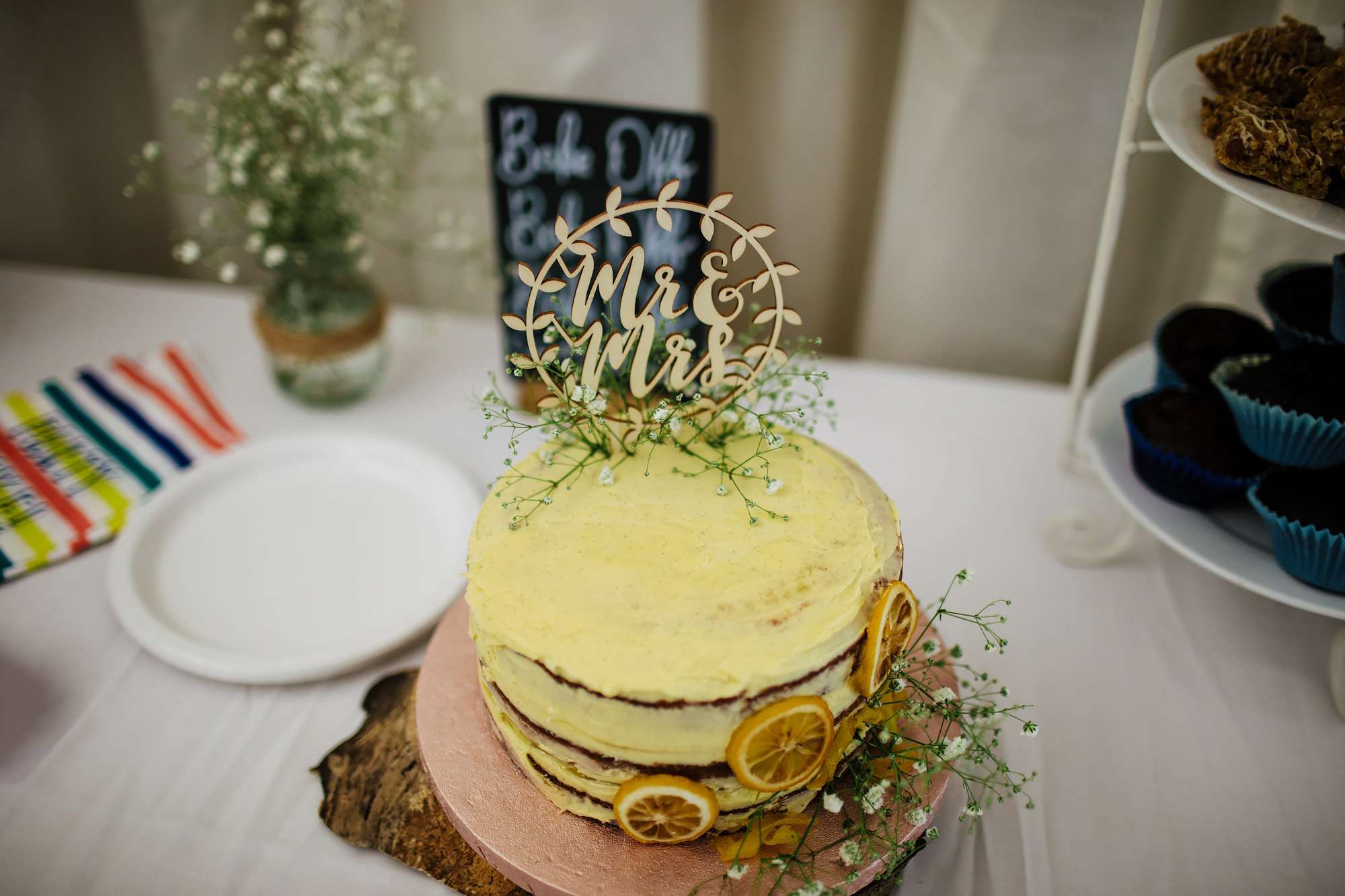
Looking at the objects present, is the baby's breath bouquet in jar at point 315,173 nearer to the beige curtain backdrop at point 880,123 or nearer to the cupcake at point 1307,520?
the beige curtain backdrop at point 880,123

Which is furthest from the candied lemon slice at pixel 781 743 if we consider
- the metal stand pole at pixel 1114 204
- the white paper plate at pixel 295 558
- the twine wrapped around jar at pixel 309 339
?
the twine wrapped around jar at pixel 309 339

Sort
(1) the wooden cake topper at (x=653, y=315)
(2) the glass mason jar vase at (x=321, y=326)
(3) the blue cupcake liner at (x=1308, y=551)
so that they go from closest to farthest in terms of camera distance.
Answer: (1) the wooden cake topper at (x=653, y=315)
(3) the blue cupcake liner at (x=1308, y=551)
(2) the glass mason jar vase at (x=321, y=326)

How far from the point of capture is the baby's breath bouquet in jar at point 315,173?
1449mm

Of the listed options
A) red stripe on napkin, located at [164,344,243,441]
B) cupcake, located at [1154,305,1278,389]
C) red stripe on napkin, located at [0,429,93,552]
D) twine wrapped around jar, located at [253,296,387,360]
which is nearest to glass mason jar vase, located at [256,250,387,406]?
twine wrapped around jar, located at [253,296,387,360]

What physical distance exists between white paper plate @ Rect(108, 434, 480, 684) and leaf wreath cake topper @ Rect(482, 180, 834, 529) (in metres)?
0.33

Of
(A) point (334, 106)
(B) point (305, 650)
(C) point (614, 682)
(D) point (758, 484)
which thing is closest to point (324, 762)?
(B) point (305, 650)

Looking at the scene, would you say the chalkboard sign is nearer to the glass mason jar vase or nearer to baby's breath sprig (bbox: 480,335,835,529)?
the glass mason jar vase

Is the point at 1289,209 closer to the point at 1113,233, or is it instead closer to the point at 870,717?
the point at 1113,233

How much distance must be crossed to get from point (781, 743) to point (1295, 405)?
2.50ft

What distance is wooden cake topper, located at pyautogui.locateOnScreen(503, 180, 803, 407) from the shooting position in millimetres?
904

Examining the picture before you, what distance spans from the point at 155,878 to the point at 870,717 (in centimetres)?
78

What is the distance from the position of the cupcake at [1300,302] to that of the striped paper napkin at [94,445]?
162 centimetres

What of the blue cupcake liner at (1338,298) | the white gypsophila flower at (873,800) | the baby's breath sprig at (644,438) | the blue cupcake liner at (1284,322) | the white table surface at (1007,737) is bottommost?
the white table surface at (1007,737)

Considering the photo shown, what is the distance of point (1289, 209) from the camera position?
863 millimetres
